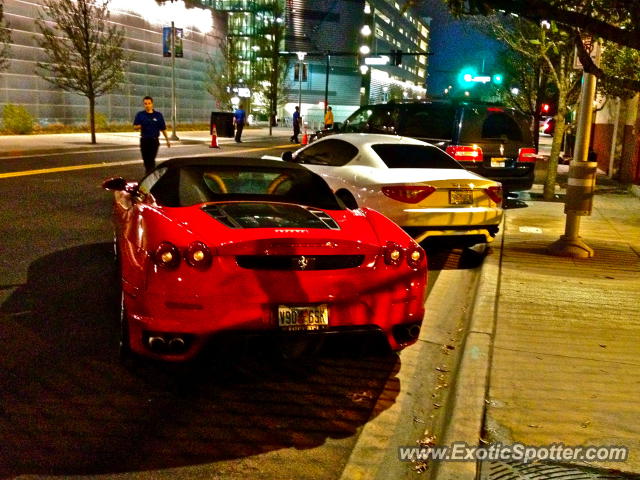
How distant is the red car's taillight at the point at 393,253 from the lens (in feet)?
14.6

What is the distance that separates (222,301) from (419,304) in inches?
53.7

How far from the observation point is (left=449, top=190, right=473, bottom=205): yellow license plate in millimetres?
7954

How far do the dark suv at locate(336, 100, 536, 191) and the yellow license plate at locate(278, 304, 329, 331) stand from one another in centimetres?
894

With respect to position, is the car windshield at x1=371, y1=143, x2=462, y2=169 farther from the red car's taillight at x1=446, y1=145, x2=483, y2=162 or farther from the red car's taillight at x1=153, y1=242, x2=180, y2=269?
the red car's taillight at x1=153, y1=242, x2=180, y2=269

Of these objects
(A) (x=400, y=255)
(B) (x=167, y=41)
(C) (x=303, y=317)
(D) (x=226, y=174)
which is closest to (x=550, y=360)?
(A) (x=400, y=255)

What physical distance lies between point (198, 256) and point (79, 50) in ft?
91.1

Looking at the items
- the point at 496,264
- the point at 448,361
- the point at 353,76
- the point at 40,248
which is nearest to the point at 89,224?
the point at 40,248

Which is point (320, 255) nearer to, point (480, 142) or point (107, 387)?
point (107, 387)

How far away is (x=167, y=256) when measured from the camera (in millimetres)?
4086

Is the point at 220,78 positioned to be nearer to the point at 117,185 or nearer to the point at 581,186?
the point at 581,186

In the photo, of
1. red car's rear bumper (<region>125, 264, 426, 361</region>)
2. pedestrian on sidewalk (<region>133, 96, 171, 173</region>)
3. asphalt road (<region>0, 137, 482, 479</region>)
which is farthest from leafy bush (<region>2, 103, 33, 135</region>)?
red car's rear bumper (<region>125, 264, 426, 361</region>)

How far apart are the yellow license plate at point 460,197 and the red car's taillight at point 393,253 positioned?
11.7ft

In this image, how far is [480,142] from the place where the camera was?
42.2ft

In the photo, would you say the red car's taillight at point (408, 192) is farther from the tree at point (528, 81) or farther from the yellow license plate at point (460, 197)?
the tree at point (528, 81)
